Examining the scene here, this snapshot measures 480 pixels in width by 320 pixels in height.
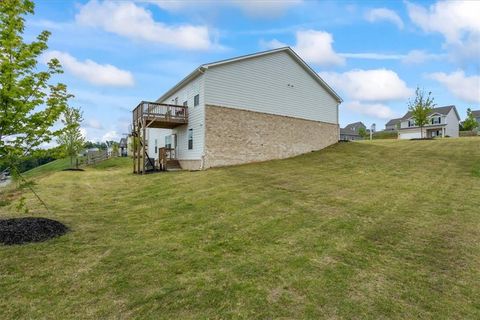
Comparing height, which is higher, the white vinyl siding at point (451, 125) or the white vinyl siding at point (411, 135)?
the white vinyl siding at point (451, 125)

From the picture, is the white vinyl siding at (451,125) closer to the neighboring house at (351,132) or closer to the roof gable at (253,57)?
the neighboring house at (351,132)

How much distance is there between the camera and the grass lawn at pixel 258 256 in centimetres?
430

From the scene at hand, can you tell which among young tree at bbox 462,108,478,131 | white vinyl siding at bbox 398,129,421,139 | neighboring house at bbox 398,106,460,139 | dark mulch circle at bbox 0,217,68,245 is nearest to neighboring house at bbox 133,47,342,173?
dark mulch circle at bbox 0,217,68,245

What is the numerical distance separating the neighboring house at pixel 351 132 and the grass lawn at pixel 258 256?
206ft

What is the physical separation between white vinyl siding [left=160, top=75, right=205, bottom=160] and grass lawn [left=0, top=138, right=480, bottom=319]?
8.25m

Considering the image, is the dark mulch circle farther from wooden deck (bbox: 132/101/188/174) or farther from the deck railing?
the deck railing

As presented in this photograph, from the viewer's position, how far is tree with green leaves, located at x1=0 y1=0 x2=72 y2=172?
22.6 feet

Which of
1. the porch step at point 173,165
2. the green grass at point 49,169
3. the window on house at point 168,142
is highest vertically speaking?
the window on house at point 168,142

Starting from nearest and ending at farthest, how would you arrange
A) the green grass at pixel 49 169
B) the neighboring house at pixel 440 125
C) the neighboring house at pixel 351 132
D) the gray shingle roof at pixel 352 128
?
the green grass at pixel 49 169, the neighboring house at pixel 440 125, the neighboring house at pixel 351 132, the gray shingle roof at pixel 352 128

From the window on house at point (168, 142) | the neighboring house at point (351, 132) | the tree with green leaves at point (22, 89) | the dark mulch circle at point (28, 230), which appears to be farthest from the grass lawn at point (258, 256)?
the neighboring house at point (351, 132)

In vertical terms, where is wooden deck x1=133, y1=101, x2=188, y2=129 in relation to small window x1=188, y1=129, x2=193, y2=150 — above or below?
Result: above

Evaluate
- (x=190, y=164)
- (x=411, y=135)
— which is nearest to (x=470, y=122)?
(x=411, y=135)

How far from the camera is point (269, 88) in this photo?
74.8 ft

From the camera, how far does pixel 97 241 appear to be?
7.02m
